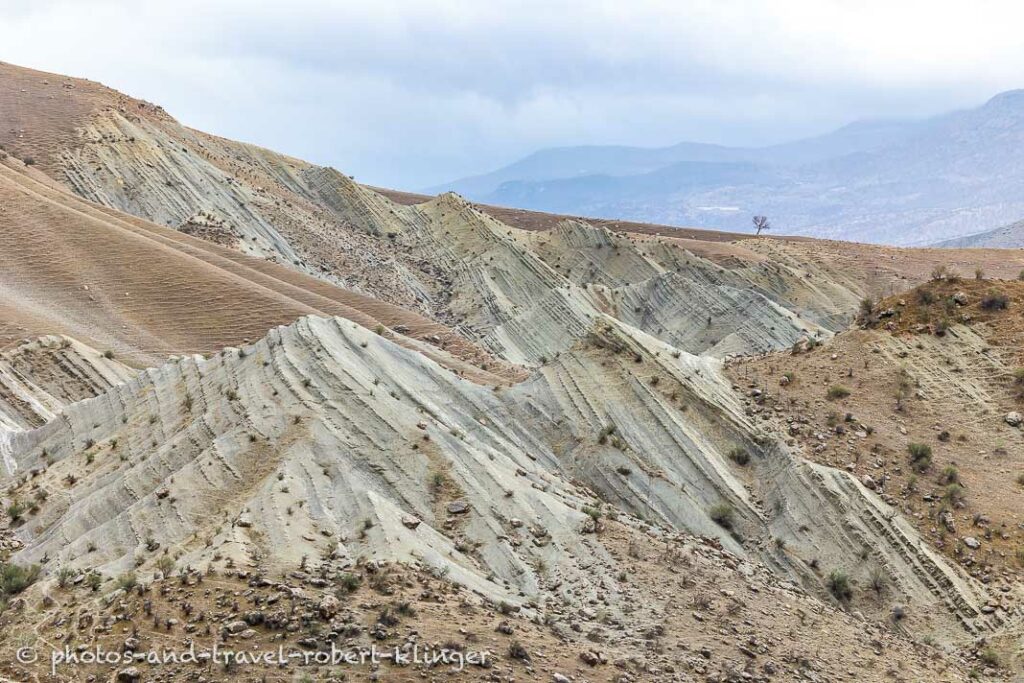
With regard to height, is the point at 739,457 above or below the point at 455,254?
below

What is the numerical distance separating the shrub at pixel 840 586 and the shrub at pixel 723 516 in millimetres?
2009

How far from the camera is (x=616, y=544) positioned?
1407 cm

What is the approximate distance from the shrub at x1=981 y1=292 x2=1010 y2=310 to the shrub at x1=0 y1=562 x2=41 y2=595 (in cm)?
1980

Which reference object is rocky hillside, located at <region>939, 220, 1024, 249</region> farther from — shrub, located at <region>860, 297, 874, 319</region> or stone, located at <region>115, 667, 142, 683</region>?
stone, located at <region>115, 667, 142, 683</region>

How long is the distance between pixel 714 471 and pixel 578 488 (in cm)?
265

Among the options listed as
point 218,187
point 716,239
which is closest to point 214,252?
point 218,187

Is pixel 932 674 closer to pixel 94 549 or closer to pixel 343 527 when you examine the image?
pixel 343 527

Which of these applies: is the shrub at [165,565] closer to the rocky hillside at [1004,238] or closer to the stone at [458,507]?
the stone at [458,507]

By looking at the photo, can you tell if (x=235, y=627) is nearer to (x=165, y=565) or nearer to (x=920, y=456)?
(x=165, y=565)

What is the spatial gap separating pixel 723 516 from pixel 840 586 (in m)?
2.39

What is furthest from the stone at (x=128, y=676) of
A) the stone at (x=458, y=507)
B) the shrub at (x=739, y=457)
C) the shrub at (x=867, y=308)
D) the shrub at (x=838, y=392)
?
the shrub at (x=867, y=308)

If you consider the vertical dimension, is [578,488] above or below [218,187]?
below

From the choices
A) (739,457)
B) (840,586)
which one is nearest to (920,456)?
(739,457)

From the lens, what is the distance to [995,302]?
67.6 ft
